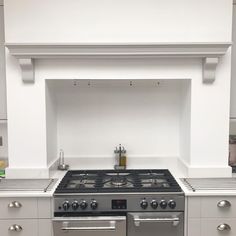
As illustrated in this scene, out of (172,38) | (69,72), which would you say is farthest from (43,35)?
(172,38)

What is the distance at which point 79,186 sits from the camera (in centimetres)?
210

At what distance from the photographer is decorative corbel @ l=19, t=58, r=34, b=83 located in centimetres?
216

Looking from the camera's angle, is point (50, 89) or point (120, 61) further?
point (50, 89)

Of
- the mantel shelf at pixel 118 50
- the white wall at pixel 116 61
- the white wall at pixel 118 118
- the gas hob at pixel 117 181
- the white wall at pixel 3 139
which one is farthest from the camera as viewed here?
the white wall at pixel 3 139

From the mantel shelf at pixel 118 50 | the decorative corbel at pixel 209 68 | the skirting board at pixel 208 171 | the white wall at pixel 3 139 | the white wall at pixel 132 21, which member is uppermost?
the white wall at pixel 132 21

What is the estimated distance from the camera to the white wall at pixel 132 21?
2.22 m

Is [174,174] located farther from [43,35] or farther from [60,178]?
[43,35]

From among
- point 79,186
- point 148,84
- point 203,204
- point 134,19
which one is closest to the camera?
point 203,204

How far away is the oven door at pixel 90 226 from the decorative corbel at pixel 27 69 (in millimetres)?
1090

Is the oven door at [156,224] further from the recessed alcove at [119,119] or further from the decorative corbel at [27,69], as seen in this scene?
the decorative corbel at [27,69]

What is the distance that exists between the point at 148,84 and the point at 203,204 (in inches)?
47.1

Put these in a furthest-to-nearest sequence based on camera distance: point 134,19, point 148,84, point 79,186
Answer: point 148,84, point 134,19, point 79,186

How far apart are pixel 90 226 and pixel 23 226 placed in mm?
488

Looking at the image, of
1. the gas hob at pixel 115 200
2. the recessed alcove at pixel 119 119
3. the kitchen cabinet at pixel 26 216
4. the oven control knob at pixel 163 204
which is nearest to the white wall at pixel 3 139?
the recessed alcove at pixel 119 119
